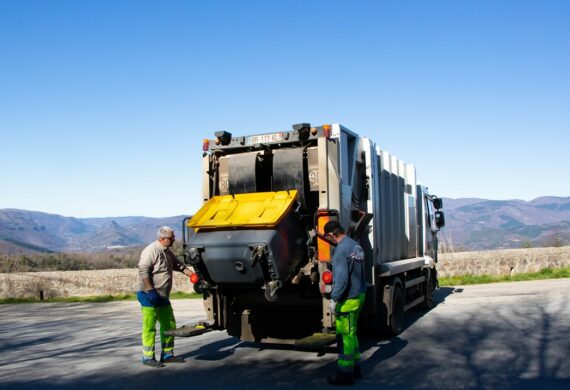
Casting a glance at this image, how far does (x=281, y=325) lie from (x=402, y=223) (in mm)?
3676

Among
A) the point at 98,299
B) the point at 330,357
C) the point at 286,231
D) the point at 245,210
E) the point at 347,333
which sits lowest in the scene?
the point at 98,299

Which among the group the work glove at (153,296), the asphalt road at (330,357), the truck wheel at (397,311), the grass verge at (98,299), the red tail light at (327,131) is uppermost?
the red tail light at (327,131)

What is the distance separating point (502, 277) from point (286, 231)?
14866 millimetres

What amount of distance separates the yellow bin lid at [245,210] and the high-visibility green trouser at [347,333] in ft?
4.09

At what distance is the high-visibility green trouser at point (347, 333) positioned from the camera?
5.91 metres

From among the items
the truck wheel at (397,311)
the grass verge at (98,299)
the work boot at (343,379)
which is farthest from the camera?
the grass verge at (98,299)

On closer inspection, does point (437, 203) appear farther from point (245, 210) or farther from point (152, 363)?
point (152, 363)

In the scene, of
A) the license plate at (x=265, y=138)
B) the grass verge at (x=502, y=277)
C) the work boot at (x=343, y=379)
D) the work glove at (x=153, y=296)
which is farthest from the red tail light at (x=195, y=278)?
the grass verge at (x=502, y=277)

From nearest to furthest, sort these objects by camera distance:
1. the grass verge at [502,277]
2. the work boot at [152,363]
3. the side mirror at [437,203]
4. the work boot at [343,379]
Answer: the work boot at [343,379], the work boot at [152,363], the side mirror at [437,203], the grass verge at [502,277]

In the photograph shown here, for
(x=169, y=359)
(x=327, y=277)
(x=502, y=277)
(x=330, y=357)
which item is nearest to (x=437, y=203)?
(x=330, y=357)

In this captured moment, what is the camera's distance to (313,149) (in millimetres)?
7215

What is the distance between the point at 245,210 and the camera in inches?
272

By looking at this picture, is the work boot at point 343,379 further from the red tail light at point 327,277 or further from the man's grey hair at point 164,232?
the man's grey hair at point 164,232

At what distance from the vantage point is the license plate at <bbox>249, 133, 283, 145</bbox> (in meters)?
7.43
